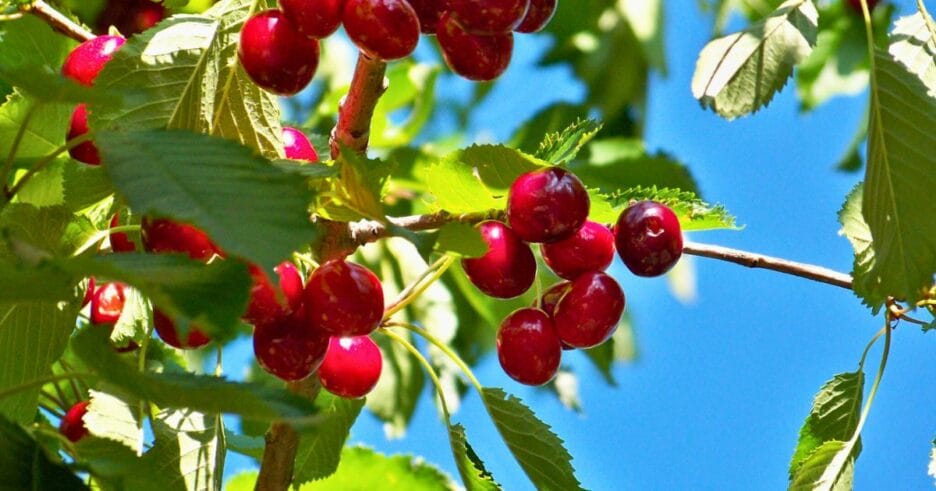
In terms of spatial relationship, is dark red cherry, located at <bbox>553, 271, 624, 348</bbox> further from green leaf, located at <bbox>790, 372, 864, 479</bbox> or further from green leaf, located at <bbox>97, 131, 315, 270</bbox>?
green leaf, located at <bbox>97, 131, 315, 270</bbox>

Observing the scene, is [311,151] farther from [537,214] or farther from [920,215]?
[920,215]

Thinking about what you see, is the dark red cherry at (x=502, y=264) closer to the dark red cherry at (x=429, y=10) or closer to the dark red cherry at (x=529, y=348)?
the dark red cherry at (x=529, y=348)

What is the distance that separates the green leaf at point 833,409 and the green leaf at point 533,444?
28 centimetres

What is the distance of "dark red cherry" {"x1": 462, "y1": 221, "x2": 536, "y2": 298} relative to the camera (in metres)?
1.08

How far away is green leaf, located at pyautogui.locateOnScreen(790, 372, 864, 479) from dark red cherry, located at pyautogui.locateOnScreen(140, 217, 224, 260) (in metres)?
0.66

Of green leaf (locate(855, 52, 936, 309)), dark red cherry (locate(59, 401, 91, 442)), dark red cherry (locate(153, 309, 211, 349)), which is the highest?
green leaf (locate(855, 52, 936, 309))

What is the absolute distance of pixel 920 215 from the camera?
106cm

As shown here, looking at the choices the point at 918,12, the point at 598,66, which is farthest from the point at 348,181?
the point at 598,66

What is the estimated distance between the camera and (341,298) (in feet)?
3.25

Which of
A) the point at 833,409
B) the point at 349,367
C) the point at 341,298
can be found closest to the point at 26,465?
the point at 341,298

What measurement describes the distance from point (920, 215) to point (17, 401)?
757mm

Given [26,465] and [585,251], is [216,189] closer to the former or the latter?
[26,465]

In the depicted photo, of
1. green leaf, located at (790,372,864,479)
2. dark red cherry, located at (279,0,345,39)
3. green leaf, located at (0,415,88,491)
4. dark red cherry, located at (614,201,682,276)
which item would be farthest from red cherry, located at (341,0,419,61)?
green leaf, located at (790,372,864,479)

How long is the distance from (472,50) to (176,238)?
0.86ft
